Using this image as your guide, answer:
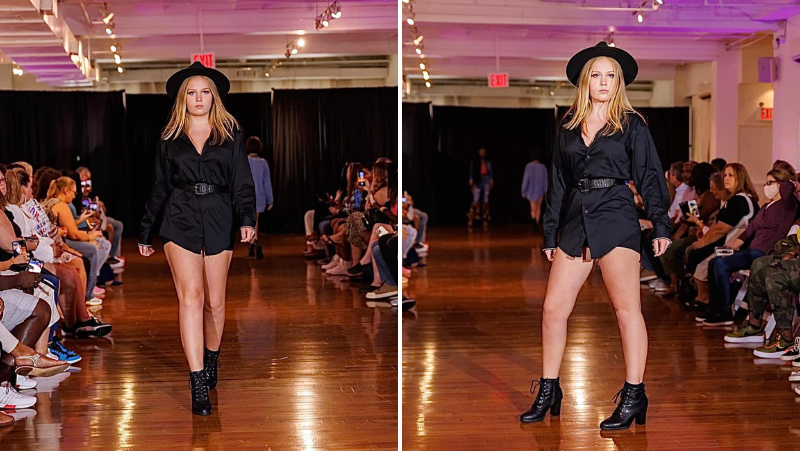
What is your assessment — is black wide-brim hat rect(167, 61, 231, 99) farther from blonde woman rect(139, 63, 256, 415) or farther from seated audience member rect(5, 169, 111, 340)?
seated audience member rect(5, 169, 111, 340)

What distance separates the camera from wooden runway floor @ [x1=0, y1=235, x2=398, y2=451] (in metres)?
3.41

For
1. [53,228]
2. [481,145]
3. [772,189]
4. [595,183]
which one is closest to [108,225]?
[53,228]

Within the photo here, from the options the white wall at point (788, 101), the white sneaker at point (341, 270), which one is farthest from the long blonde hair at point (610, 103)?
the white wall at point (788, 101)

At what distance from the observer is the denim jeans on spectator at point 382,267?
701 cm

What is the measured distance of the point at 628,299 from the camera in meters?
3.41

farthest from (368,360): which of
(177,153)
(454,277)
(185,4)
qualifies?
(185,4)

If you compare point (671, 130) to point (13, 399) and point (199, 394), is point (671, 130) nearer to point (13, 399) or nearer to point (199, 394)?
point (199, 394)

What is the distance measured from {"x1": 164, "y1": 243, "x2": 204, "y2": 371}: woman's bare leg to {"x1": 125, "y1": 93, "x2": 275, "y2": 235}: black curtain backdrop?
11.0 meters

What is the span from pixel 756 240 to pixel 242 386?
10.8ft

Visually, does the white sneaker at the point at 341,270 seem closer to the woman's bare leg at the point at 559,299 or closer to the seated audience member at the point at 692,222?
the seated audience member at the point at 692,222

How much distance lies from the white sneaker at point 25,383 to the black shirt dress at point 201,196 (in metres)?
1.03

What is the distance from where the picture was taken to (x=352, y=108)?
14336 mm

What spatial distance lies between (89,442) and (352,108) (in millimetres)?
11279

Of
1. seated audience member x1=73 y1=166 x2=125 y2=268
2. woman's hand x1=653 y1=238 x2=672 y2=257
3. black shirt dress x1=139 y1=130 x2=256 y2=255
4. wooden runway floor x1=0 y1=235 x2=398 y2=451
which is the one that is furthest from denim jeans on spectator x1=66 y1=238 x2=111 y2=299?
woman's hand x1=653 y1=238 x2=672 y2=257
